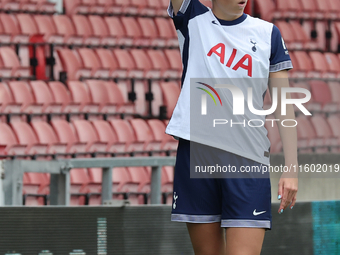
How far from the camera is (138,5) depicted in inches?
345

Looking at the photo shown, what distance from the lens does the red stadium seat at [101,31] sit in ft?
26.0

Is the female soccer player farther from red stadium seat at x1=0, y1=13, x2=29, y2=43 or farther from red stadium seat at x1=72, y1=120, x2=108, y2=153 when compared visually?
red stadium seat at x1=0, y1=13, x2=29, y2=43

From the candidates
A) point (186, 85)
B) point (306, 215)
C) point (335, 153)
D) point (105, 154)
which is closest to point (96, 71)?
point (105, 154)

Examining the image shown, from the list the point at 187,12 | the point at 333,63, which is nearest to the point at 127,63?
the point at 333,63

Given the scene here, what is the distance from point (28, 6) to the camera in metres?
7.82

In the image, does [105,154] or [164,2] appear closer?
[105,154]

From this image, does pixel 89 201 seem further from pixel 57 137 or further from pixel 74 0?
pixel 74 0

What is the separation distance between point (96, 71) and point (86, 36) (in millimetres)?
700

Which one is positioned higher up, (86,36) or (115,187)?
(86,36)

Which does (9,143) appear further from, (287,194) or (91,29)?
(287,194)

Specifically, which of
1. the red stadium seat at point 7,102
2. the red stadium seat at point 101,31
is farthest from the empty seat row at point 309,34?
the red stadium seat at point 7,102

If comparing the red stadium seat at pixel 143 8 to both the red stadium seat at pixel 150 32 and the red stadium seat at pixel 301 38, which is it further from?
the red stadium seat at pixel 301 38

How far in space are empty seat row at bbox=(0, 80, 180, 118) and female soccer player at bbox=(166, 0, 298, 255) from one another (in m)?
4.84

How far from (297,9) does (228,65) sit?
8.45 m
